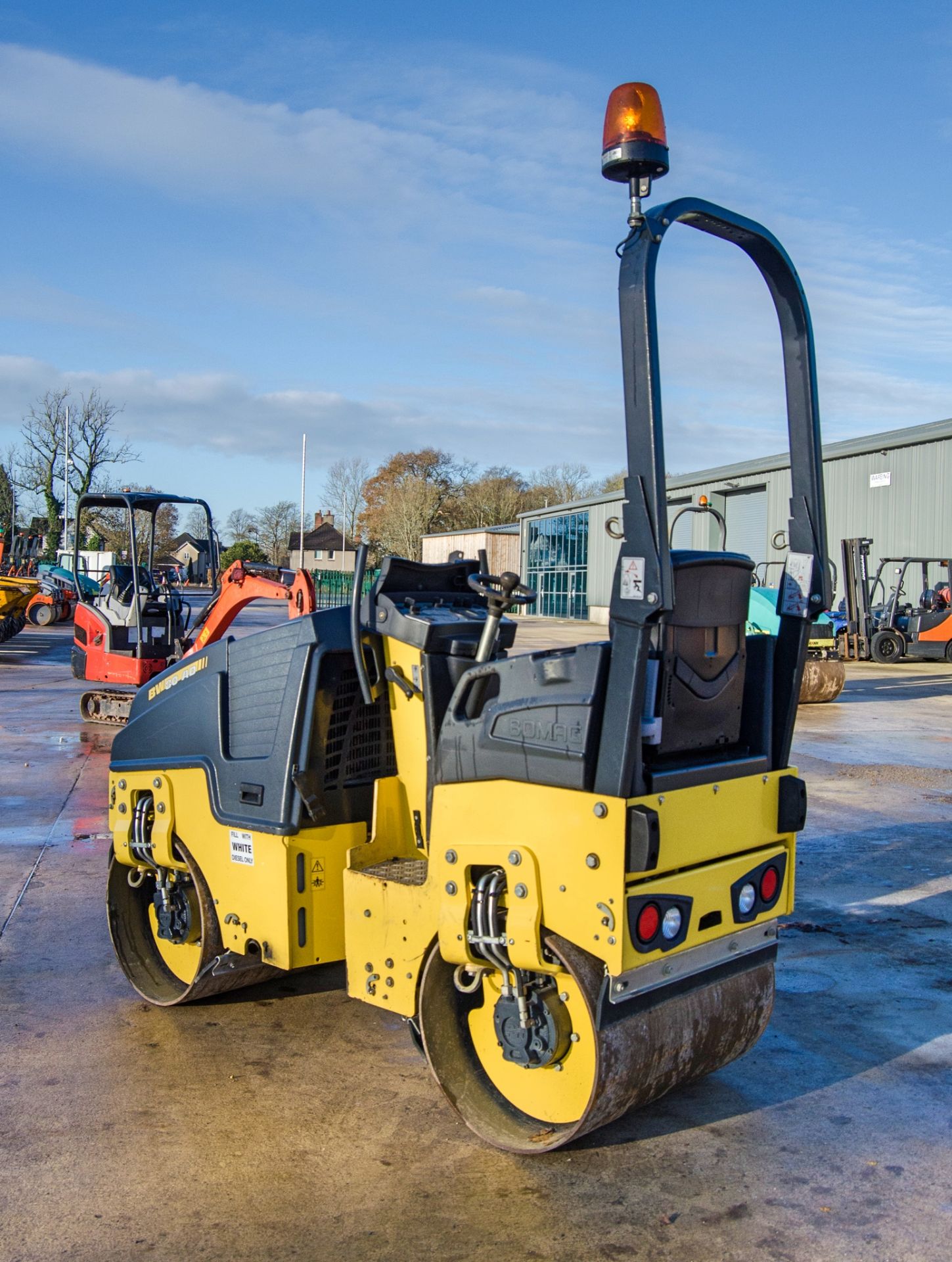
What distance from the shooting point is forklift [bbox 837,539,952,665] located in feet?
71.2

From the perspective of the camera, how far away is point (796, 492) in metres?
3.46

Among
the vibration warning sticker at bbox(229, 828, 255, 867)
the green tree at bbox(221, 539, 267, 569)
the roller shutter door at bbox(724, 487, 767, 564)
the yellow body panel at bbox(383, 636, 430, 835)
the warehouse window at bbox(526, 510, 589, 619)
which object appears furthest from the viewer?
the green tree at bbox(221, 539, 267, 569)

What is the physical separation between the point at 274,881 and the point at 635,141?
2.53 metres

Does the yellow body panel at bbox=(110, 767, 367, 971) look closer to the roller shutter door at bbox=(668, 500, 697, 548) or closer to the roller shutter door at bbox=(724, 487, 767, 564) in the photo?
the roller shutter door at bbox=(724, 487, 767, 564)

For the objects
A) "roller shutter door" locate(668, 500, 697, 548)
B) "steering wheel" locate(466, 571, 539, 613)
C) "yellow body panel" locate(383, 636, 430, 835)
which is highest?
"roller shutter door" locate(668, 500, 697, 548)

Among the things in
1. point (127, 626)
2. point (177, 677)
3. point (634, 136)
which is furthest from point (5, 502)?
point (634, 136)

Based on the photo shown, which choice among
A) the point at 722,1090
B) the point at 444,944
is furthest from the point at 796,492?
the point at 722,1090

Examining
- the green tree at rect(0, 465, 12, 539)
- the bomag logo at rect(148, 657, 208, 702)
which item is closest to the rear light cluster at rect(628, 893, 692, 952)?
the bomag logo at rect(148, 657, 208, 702)

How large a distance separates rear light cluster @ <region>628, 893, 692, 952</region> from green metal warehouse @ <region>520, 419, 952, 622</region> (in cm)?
1377

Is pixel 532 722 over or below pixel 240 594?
below

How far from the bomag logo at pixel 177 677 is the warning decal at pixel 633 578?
199cm

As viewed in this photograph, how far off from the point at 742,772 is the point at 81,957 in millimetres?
3143

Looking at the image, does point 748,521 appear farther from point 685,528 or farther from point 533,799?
point 533,799

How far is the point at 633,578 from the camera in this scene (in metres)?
2.77
